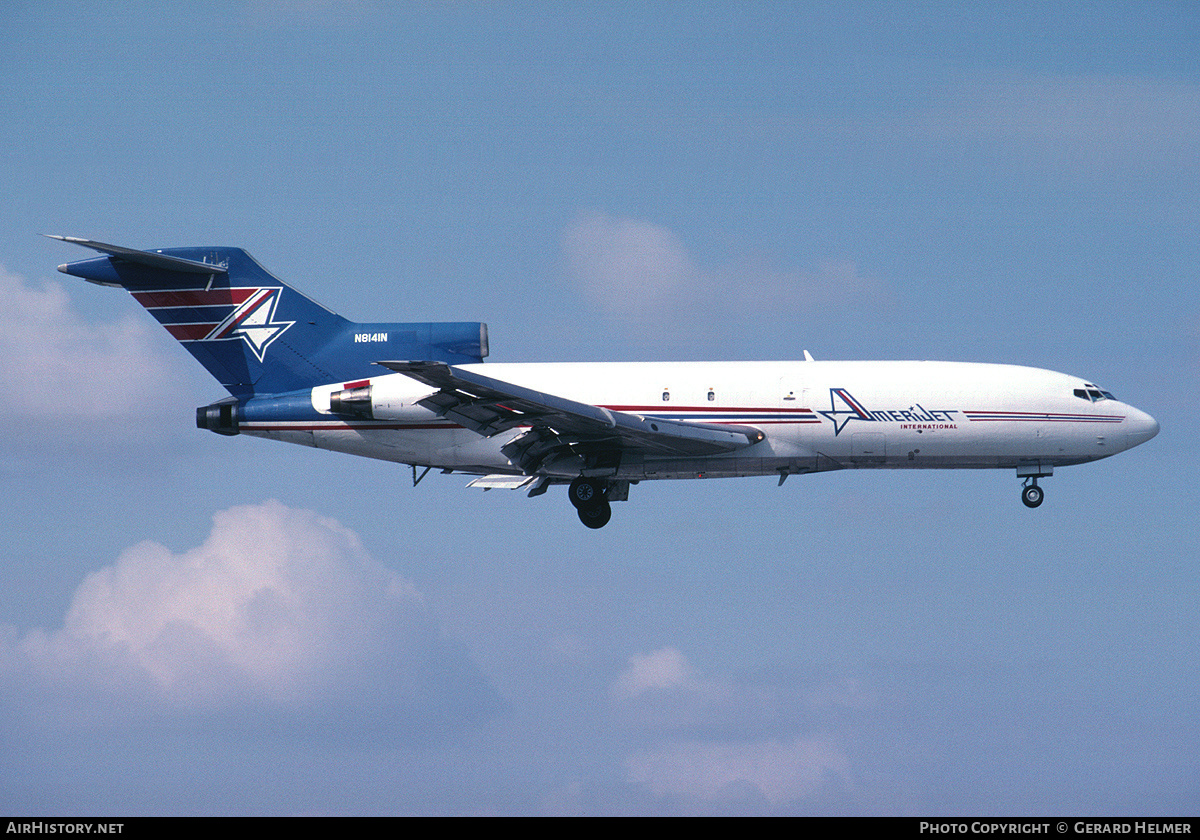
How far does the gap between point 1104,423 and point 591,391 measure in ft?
45.1

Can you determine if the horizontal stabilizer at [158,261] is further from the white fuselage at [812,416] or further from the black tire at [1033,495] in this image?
the black tire at [1033,495]

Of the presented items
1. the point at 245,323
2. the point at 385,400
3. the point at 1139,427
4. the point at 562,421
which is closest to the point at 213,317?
the point at 245,323

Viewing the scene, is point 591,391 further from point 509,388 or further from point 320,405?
point 320,405

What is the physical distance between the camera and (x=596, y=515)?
122 ft

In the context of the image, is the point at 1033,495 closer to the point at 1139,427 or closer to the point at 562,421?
the point at 1139,427

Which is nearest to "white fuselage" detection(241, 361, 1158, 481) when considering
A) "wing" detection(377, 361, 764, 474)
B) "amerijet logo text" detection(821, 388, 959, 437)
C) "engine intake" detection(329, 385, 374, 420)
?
"amerijet logo text" detection(821, 388, 959, 437)

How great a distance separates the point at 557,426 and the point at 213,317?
35.9 ft

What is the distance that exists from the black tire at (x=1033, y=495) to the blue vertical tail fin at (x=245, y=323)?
55.5 ft

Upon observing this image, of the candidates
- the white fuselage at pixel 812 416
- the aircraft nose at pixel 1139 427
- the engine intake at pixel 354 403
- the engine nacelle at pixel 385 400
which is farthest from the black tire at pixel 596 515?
the aircraft nose at pixel 1139 427

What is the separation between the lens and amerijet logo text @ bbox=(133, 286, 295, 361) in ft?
126

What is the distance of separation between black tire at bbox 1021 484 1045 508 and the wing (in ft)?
24.9
